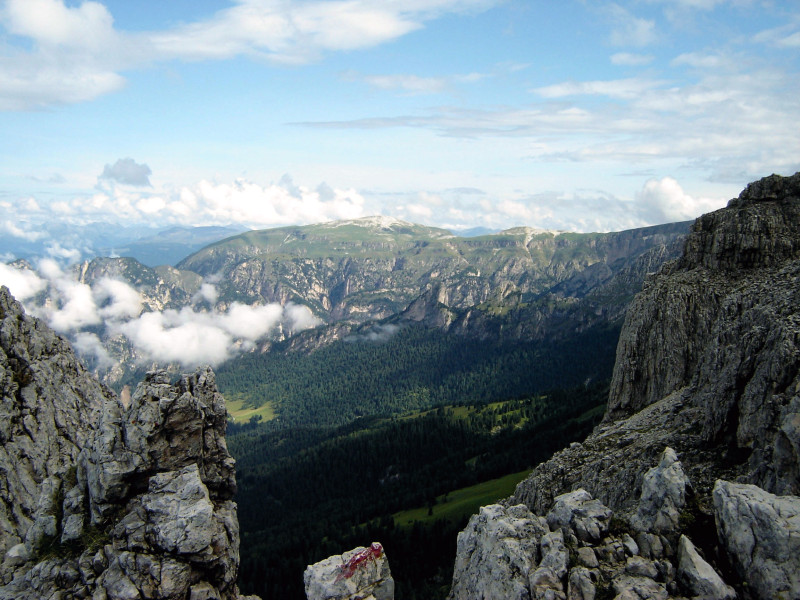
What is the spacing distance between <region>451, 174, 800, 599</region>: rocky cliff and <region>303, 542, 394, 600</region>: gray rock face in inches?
170

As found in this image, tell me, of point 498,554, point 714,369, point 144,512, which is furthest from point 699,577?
point 144,512

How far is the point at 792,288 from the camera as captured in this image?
3959 cm

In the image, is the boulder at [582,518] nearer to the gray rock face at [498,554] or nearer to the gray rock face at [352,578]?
the gray rock face at [498,554]

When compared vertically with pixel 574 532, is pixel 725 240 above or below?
above

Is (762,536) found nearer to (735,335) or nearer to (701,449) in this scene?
(701,449)

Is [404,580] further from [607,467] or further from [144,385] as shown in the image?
[144,385]

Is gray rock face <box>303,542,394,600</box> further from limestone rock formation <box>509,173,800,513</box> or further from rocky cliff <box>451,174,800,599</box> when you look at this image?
limestone rock formation <box>509,173,800,513</box>

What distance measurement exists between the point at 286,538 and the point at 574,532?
157 metres

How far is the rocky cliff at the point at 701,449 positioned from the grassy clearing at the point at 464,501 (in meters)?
80.2

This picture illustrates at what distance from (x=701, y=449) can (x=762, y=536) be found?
53.6ft

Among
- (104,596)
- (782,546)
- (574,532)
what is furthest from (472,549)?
(104,596)

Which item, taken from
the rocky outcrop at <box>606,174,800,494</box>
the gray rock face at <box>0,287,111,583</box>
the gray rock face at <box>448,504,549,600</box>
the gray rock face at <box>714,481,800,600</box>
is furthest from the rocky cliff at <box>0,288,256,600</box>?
the rocky outcrop at <box>606,174,800,494</box>

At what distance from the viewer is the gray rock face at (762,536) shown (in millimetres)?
20094

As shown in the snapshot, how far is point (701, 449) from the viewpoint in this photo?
36.1m
